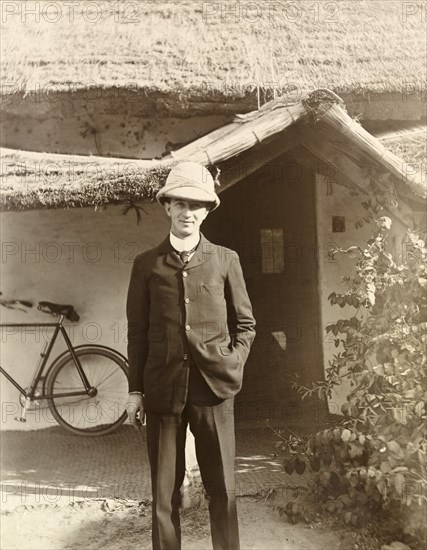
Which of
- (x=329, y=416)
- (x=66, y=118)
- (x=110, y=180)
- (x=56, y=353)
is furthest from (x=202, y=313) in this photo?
(x=66, y=118)

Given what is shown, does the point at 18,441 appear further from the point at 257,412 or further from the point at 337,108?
the point at 337,108

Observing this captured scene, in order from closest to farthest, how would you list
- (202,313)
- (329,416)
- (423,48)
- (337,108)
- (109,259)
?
(202,313)
(337,108)
(329,416)
(109,259)
(423,48)

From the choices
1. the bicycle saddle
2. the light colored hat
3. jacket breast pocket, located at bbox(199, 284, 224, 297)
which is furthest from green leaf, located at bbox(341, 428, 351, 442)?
the bicycle saddle

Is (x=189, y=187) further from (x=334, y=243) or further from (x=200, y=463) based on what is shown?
(x=334, y=243)

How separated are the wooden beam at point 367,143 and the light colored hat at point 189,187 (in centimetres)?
95

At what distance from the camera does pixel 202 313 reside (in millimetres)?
3137

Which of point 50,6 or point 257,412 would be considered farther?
point 50,6

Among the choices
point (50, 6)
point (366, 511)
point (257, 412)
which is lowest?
point (366, 511)

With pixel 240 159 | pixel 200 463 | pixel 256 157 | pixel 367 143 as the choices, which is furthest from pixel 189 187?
pixel 200 463

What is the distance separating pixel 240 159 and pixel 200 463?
1.93 meters

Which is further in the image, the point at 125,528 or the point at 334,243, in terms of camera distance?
the point at 334,243

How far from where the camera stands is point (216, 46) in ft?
18.5

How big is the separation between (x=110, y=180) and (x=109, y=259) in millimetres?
1560

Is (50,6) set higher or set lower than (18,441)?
higher
